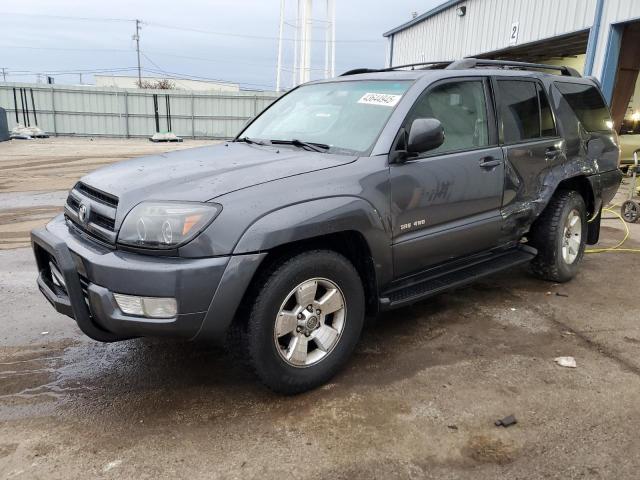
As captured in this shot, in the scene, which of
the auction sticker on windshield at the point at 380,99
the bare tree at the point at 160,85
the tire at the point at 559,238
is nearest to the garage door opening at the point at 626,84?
the tire at the point at 559,238

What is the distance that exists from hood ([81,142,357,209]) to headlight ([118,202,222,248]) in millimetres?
69

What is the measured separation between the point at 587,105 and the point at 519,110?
1.21 meters

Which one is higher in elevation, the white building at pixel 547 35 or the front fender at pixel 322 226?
the white building at pixel 547 35

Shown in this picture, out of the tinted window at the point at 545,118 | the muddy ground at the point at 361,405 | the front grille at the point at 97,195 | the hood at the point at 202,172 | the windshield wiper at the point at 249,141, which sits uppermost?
the tinted window at the point at 545,118

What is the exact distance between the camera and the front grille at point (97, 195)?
9.11 ft

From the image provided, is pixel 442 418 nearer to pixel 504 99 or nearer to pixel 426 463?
pixel 426 463

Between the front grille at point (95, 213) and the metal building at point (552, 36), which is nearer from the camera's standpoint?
the front grille at point (95, 213)

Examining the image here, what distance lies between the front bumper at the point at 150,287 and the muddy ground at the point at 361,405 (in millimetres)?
533

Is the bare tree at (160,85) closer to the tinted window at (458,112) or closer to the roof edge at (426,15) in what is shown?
the roof edge at (426,15)

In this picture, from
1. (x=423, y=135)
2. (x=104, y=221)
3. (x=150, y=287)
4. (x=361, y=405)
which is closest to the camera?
(x=150, y=287)

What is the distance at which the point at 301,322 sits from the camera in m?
2.89

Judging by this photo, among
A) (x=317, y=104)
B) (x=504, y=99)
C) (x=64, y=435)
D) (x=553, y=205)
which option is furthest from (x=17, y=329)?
(x=553, y=205)

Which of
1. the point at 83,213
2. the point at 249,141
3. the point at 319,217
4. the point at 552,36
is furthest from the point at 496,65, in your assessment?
the point at 552,36

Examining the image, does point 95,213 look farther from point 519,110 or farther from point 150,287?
point 519,110
